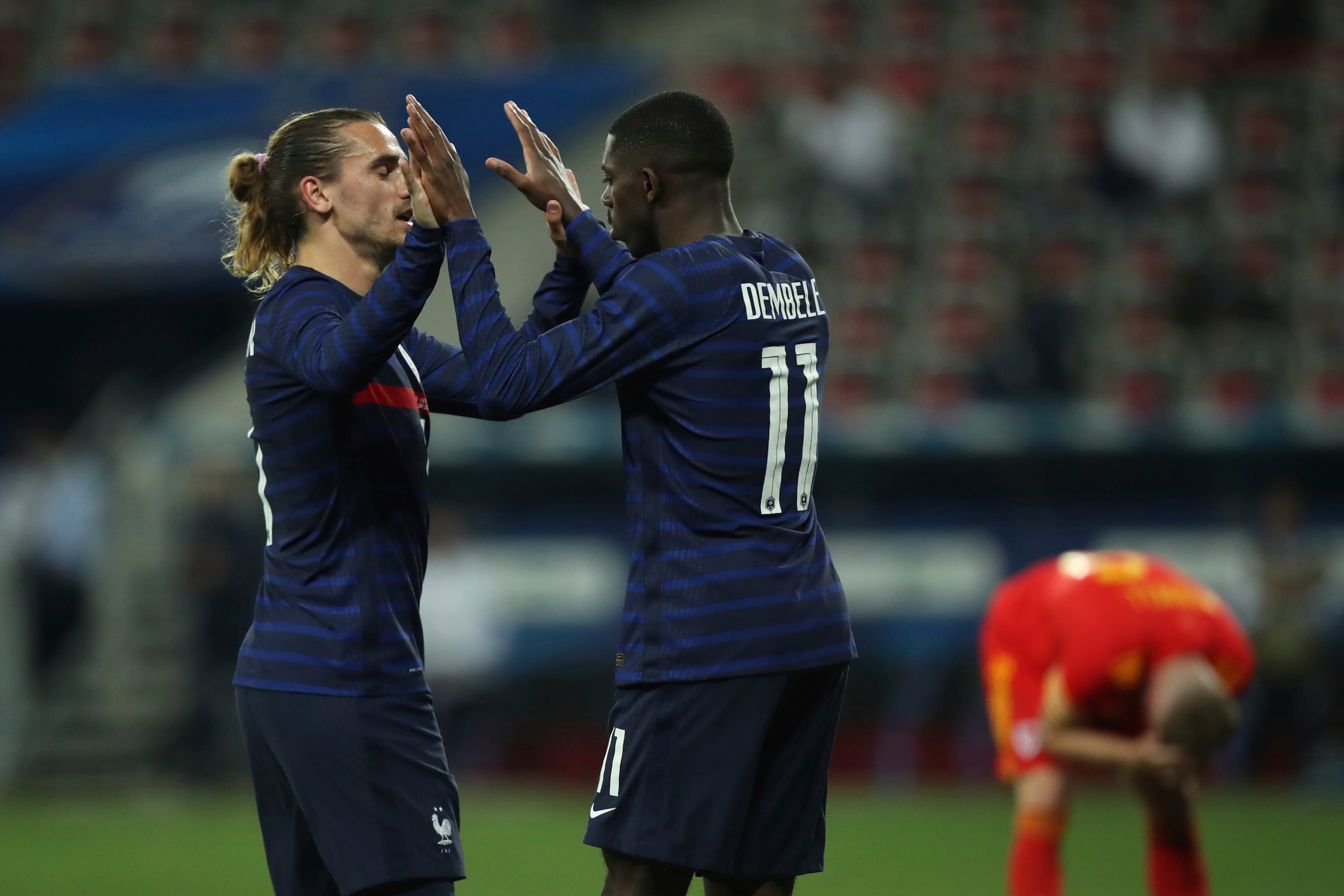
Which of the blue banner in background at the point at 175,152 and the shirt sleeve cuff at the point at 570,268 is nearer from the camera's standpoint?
the shirt sleeve cuff at the point at 570,268

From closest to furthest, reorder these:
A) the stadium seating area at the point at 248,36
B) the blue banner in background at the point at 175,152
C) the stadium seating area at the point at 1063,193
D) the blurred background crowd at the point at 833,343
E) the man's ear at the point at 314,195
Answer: the man's ear at the point at 314,195 < the blurred background crowd at the point at 833,343 < the stadium seating area at the point at 1063,193 < the blue banner in background at the point at 175,152 < the stadium seating area at the point at 248,36

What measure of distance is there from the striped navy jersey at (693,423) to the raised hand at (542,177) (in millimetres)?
73

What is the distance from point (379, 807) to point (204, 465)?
32.1 feet

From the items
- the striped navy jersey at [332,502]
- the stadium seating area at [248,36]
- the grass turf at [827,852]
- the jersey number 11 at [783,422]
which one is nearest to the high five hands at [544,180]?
the striped navy jersey at [332,502]

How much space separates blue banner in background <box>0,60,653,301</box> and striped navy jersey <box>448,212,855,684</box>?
11273 mm

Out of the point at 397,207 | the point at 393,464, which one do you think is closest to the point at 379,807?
the point at 393,464

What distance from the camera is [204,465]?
1281cm

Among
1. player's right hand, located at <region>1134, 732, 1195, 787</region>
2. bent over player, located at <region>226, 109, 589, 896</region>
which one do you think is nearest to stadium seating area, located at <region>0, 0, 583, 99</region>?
player's right hand, located at <region>1134, 732, 1195, 787</region>

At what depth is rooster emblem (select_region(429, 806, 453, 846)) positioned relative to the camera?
11.6 ft

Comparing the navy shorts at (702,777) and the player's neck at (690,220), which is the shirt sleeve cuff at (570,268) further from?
the navy shorts at (702,777)

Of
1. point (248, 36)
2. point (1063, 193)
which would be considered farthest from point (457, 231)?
point (248, 36)

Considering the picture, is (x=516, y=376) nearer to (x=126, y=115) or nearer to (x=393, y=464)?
(x=393, y=464)

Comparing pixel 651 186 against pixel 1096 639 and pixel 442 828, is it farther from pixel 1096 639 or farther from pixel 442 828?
pixel 1096 639

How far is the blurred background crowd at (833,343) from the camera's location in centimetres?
1203
